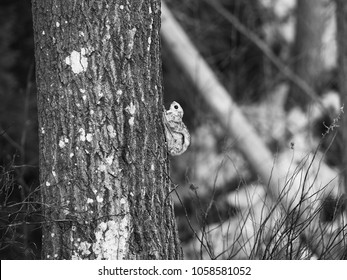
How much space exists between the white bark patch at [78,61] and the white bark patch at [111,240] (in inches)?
27.3

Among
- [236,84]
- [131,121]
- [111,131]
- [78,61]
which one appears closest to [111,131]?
[111,131]

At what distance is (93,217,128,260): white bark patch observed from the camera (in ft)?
8.77

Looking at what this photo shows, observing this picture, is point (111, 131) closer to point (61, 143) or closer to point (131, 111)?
point (131, 111)

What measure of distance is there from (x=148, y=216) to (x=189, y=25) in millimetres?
6251

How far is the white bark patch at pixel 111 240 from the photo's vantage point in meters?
2.67

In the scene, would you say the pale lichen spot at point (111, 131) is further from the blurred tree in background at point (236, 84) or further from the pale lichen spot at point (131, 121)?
the blurred tree in background at point (236, 84)

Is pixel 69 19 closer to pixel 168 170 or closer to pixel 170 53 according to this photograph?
pixel 168 170

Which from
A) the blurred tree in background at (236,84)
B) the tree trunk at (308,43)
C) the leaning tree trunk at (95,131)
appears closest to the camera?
the leaning tree trunk at (95,131)

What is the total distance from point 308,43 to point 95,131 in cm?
573

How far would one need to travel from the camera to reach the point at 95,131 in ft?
8.76

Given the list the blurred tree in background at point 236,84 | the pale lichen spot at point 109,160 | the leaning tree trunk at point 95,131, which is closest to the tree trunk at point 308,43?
the blurred tree in background at point 236,84

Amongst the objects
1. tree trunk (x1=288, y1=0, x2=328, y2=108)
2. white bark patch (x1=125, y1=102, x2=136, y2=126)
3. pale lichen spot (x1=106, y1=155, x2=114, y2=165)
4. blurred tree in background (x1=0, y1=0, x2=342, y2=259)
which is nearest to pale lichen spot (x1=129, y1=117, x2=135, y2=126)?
white bark patch (x1=125, y1=102, x2=136, y2=126)

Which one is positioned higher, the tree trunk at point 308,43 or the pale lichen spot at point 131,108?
the tree trunk at point 308,43

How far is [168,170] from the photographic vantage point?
290 cm
